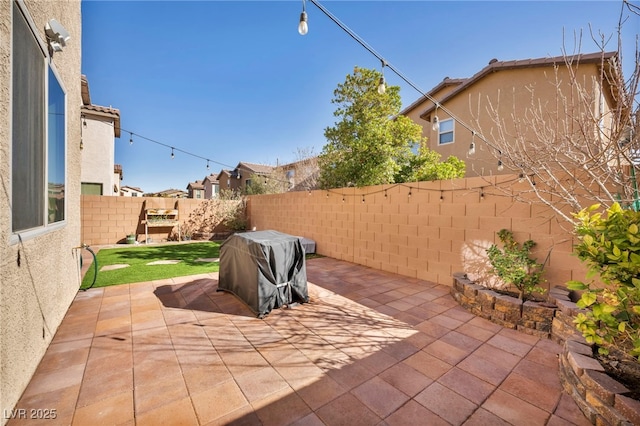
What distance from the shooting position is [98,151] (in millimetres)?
11211

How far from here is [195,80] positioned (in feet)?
32.2

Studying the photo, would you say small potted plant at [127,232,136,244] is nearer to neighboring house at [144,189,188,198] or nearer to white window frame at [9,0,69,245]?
white window frame at [9,0,69,245]

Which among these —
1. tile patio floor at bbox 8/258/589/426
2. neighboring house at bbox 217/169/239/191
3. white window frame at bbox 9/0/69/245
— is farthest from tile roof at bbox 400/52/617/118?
neighboring house at bbox 217/169/239/191

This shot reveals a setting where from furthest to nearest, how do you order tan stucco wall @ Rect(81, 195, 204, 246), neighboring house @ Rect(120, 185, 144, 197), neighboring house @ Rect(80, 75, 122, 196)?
neighboring house @ Rect(120, 185, 144, 197)
neighboring house @ Rect(80, 75, 122, 196)
tan stucco wall @ Rect(81, 195, 204, 246)

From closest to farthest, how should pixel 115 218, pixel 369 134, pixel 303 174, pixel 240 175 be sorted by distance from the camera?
1. pixel 369 134
2. pixel 115 218
3. pixel 303 174
4. pixel 240 175

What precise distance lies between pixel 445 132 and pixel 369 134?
5.77m

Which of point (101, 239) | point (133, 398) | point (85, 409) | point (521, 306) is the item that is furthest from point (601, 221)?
point (101, 239)

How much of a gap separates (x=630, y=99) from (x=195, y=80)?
11.5 metres

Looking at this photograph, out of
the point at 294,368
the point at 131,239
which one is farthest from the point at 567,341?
the point at 131,239

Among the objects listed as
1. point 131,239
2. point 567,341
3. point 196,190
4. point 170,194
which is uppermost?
point 196,190

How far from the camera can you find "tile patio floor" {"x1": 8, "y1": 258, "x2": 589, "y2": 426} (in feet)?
6.06

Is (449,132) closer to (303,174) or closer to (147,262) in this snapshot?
(303,174)

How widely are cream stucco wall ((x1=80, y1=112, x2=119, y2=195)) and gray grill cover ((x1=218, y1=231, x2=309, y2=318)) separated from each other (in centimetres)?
1105

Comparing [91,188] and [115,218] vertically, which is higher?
[91,188]
